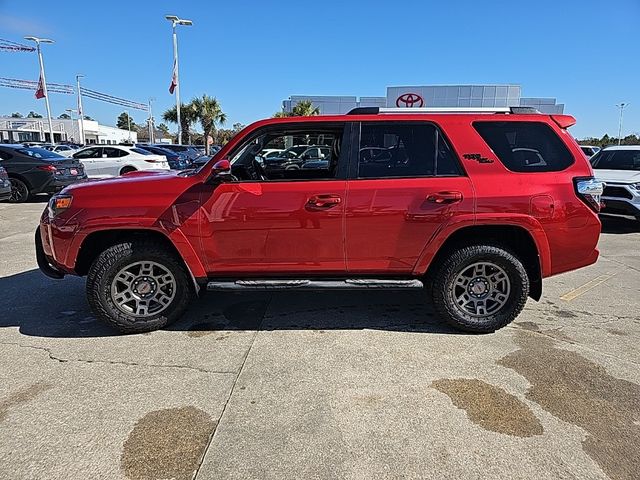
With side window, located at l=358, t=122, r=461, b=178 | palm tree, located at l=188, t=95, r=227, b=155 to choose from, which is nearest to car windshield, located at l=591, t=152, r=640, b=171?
side window, located at l=358, t=122, r=461, b=178

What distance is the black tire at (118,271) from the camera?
3756mm

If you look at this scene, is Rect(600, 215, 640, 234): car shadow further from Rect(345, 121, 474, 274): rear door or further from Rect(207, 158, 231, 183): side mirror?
Rect(207, 158, 231, 183): side mirror

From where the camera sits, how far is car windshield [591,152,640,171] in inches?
384

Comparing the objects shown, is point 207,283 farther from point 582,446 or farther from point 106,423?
point 582,446

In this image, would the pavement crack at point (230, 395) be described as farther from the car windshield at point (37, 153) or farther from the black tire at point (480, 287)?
the car windshield at point (37, 153)

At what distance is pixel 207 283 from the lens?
389cm

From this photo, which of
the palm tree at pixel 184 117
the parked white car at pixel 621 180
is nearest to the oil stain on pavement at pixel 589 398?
the parked white car at pixel 621 180

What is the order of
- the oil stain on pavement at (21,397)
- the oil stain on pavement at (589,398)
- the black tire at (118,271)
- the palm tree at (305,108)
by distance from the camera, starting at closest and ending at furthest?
the oil stain on pavement at (589,398) → the oil stain on pavement at (21,397) → the black tire at (118,271) → the palm tree at (305,108)

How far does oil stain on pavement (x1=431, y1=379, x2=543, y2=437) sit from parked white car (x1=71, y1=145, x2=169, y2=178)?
48.4 feet

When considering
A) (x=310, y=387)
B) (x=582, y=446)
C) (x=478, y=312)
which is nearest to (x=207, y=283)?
(x=310, y=387)

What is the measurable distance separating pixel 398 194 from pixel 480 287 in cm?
115

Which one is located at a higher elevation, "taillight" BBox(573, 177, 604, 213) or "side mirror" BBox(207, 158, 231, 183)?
"side mirror" BBox(207, 158, 231, 183)

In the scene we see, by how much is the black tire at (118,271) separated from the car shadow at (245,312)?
0.52ft

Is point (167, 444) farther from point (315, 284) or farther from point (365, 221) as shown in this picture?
point (365, 221)
